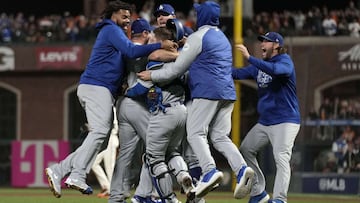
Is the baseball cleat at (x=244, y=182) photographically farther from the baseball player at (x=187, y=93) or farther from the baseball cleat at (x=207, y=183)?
the baseball player at (x=187, y=93)


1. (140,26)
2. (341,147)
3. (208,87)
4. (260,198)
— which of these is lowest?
(341,147)

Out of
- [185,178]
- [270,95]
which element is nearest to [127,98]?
[185,178]

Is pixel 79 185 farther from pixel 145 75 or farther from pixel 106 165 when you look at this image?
pixel 106 165

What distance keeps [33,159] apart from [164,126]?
13442 mm

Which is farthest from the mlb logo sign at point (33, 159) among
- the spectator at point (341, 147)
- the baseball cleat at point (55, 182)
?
the baseball cleat at point (55, 182)

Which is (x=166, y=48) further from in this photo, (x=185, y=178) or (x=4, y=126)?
(x=4, y=126)

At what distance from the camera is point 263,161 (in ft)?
68.5

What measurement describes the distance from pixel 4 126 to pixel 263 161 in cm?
1273

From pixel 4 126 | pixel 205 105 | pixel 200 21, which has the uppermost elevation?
pixel 200 21

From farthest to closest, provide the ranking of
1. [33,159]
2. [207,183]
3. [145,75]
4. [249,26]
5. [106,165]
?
[249,26] → [33,159] → [106,165] → [145,75] → [207,183]

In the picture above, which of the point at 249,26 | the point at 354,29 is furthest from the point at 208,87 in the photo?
the point at 249,26

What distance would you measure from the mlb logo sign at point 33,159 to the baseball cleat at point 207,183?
13.3 metres

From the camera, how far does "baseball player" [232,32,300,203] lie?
12188 mm

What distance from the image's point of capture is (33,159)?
23.7m
